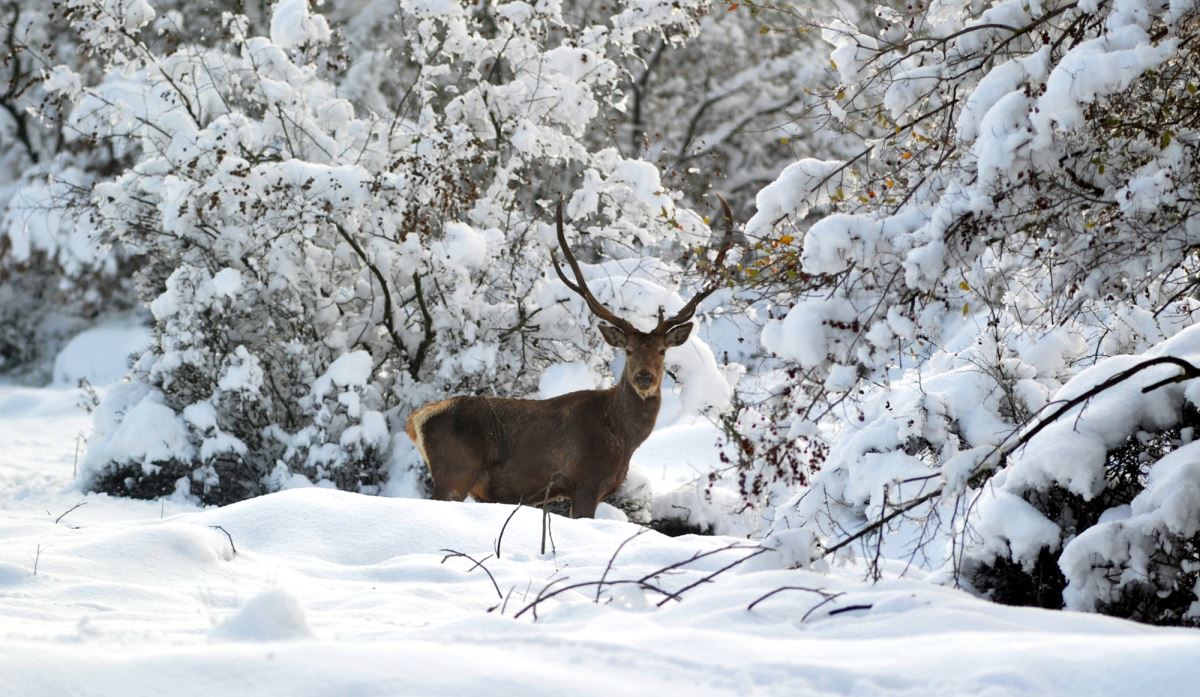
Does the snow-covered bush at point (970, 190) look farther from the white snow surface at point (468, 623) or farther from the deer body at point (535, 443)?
the deer body at point (535, 443)

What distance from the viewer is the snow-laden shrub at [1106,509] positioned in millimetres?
4645

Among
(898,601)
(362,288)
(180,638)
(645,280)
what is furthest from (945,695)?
(362,288)

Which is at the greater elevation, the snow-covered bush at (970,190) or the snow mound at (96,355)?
the snow mound at (96,355)

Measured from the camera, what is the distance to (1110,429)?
197 inches

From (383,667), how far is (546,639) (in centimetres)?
52

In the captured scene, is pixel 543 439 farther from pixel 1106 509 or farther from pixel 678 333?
pixel 1106 509

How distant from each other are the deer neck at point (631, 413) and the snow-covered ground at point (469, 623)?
2.23 meters

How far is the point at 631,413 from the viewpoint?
8.70 metres

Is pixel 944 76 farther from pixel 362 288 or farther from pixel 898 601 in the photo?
pixel 362 288

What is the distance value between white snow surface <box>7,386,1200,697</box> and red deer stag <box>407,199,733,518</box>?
227cm

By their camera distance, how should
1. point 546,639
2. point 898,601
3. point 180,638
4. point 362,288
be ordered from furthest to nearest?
1. point 362,288
2. point 898,601
3. point 180,638
4. point 546,639

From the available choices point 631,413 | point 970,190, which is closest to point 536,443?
point 631,413

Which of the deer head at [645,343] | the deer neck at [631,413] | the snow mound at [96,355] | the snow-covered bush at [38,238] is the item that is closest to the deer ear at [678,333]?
the deer head at [645,343]

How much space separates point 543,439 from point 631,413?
0.68m
